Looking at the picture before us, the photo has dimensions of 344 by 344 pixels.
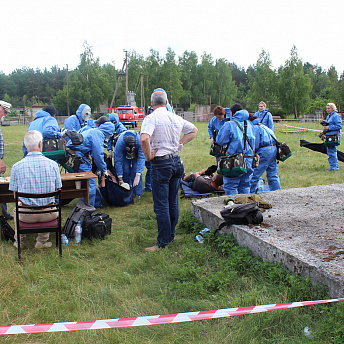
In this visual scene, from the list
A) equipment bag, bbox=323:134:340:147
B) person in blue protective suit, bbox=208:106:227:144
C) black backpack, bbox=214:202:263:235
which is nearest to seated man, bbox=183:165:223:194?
person in blue protective suit, bbox=208:106:227:144

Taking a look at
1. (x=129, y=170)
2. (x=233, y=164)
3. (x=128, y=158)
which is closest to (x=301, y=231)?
(x=233, y=164)

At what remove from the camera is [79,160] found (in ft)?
20.7

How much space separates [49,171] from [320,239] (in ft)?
10.6

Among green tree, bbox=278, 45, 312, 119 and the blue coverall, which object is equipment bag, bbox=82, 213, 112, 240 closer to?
the blue coverall

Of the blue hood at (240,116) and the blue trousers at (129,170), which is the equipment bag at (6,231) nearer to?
the blue trousers at (129,170)

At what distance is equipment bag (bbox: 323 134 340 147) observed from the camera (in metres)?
9.47

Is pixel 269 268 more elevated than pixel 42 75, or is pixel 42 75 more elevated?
pixel 42 75

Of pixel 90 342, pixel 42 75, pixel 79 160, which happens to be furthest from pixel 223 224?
pixel 42 75

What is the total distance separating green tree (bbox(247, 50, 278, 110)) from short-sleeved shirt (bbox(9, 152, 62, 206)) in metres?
46.0

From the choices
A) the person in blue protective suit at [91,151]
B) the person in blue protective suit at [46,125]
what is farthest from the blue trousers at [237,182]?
the person in blue protective suit at [46,125]

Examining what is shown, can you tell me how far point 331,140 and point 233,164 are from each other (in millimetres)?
5346

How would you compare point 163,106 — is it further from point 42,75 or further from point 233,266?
point 42,75

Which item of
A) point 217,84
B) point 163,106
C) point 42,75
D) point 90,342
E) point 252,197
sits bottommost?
point 90,342

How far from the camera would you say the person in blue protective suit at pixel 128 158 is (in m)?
6.71
